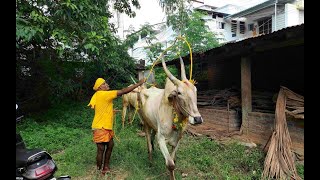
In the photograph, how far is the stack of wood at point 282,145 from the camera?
4810 mm

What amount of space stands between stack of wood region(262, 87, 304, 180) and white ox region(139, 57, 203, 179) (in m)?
1.79

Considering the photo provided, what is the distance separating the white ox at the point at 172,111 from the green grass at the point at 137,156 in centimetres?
77

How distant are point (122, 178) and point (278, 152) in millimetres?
3054

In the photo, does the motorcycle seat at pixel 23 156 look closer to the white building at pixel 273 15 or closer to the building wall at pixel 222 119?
the building wall at pixel 222 119

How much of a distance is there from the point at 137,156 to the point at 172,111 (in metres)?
2.05

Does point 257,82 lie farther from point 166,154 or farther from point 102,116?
point 102,116

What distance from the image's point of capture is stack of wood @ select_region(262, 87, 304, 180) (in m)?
4.81

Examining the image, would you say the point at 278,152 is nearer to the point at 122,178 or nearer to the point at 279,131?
the point at 279,131

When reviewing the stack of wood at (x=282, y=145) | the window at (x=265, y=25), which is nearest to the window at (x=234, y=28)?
the window at (x=265, y=25)

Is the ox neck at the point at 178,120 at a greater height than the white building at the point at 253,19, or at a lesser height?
lesser

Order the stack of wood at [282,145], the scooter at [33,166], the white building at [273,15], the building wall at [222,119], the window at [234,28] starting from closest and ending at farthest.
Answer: the scooter at [33,166] → the stack of wood at [282,145] → the building wall at [222,119] → the white building at [273,15] → the window at [234,28]

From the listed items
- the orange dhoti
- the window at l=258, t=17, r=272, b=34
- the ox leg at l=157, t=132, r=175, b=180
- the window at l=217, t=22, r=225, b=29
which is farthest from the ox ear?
the window at l=217, t=22, r=225, b=29

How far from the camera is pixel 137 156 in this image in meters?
5.90

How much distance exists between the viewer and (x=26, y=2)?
258 inches
